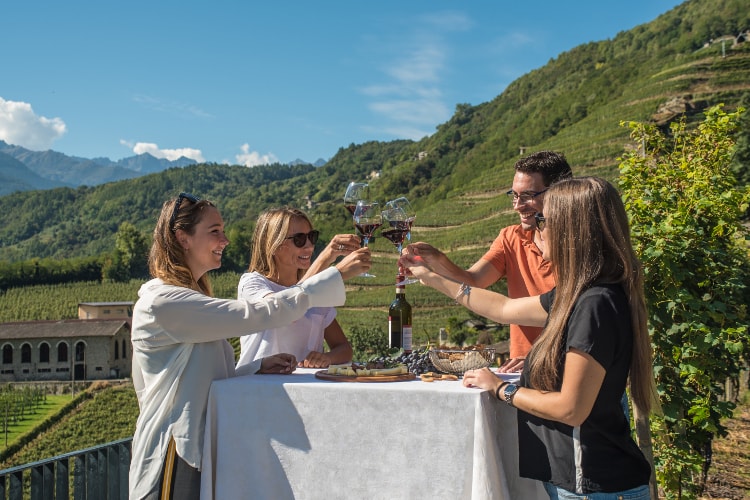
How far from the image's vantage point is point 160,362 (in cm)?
162

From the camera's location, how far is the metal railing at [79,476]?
2064mm

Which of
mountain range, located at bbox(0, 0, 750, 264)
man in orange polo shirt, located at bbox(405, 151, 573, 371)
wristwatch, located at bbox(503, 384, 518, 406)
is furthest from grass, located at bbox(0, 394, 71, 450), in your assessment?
wristwatch, located at bbox(503, 384, 518, 406)

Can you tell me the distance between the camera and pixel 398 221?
1926 mm

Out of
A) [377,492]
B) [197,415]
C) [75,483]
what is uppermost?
[197,415]

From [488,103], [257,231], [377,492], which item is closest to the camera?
[377,492]

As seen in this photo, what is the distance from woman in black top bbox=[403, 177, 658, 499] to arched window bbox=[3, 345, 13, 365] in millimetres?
68624

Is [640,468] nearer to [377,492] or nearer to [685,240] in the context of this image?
[377,492]

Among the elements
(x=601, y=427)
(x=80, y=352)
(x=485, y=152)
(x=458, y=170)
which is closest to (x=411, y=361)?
(x=601, y=427)

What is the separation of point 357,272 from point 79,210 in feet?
423

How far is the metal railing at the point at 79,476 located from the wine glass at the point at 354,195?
50.1 inches

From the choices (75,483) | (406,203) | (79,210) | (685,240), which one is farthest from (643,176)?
(79,210)

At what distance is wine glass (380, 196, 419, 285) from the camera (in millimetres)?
1930

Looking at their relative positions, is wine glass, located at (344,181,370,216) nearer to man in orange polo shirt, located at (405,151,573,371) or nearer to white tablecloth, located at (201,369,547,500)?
man in orange polo shirt, located at (405,151,573,371)

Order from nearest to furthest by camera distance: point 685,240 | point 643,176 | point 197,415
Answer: point 197,415
point 685,240
point 643,176
